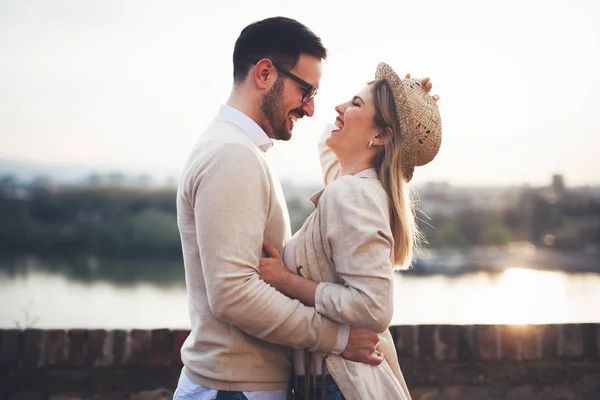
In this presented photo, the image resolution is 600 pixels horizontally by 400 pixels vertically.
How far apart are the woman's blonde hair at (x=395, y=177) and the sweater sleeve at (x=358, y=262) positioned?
0.16 m

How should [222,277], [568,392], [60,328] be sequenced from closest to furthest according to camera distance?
1. [222,277]
2. [60,328]
3. [568,392]

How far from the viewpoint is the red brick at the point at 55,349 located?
91.7 inches

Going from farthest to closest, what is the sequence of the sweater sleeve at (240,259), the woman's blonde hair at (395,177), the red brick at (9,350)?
the red brick at (9,350) < the woman's blonde hair at (395,177) < the sweater sleeve at (240,259)

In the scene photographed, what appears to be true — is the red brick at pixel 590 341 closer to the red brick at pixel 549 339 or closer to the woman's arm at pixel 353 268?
the red brick at pixel 549 339

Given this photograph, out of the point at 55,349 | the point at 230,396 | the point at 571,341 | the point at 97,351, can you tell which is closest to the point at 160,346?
the point at 97,351

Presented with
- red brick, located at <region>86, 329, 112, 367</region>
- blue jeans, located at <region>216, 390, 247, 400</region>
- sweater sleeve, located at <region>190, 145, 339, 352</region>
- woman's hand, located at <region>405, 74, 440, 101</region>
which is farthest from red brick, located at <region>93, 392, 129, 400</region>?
woman's hand, located at <region>405, 74, 440, 101</region>

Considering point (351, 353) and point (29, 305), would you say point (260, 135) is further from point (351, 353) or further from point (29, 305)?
point (29, 305)

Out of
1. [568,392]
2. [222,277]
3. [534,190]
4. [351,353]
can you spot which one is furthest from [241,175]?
[534,190]

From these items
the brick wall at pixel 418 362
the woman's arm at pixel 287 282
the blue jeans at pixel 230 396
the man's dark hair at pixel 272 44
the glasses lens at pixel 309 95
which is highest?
the man's dark hair at pixel 272 44

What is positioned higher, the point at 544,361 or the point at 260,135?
the point at 260,135

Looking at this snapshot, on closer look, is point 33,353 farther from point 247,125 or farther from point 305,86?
point 305,86

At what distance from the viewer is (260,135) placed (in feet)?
5.96

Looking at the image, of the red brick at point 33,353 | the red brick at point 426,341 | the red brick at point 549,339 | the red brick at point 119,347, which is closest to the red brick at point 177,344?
the red brick at point 119,347

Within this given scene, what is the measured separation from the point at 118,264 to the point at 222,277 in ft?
5.93
